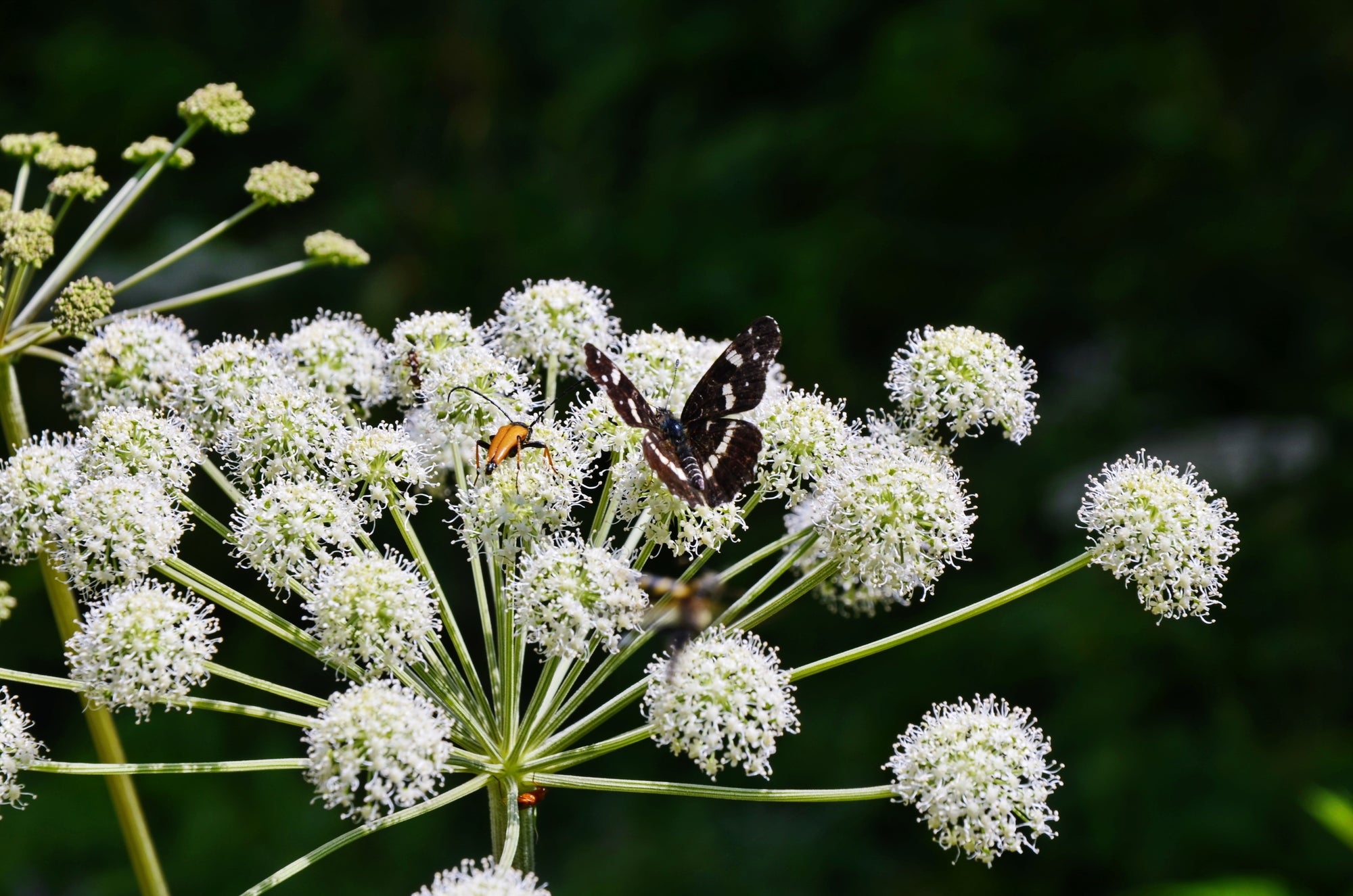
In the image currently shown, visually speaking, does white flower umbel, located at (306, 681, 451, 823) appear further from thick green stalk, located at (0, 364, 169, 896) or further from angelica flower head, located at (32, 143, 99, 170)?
angelica flower head, located at (32, 143, 99, 170)

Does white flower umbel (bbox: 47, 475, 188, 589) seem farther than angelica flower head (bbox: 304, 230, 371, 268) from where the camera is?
No

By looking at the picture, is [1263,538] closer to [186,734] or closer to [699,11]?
[699,11]

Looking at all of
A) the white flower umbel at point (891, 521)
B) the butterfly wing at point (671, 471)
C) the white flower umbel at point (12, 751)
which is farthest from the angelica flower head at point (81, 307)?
the white flower umbel at point (891, 521)

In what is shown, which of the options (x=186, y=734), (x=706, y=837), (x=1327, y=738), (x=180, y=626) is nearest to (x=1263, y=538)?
(x=1327, y=738)

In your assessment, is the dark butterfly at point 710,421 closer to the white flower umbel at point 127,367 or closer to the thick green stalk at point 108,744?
the white flower umbel at point 127,367

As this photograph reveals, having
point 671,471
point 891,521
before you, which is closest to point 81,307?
point 671,471

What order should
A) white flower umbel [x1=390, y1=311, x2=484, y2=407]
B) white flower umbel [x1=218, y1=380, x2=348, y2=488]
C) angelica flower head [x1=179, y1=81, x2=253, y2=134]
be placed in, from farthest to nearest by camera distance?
angelica flower head [x1=179, y1=81, x2=253, y2=134], white flower umbel [x1=390, y1=311, x2=484, y2=407], white flower umbel [x1=218, y1=380, x2=348, y2=488]

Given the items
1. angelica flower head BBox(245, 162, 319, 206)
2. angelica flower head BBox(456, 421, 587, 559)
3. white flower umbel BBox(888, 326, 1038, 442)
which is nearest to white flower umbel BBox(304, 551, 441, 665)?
angelica flower head BBox(456, 421, 587, 559)
